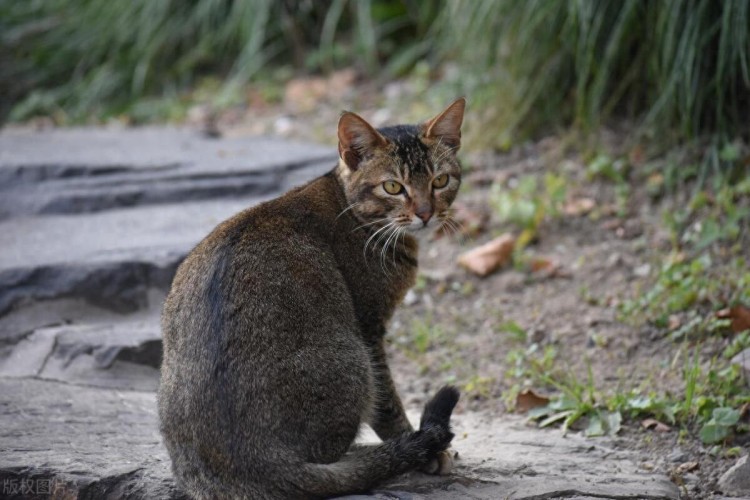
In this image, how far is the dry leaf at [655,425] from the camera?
3762 mm

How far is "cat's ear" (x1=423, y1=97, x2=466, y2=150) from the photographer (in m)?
3.77

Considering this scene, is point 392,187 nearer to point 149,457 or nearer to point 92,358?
point 149,457

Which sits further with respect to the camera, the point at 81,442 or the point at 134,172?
the point at 134,172

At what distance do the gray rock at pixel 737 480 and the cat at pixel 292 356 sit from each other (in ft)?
3.36

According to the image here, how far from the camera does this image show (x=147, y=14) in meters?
9.03

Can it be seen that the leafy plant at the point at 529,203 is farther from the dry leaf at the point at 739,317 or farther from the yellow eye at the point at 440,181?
the yellow eye at the point at 440,181

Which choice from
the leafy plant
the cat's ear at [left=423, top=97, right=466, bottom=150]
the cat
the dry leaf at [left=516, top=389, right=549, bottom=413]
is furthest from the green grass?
the cat

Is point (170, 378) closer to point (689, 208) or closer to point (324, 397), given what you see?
point (324, 397)

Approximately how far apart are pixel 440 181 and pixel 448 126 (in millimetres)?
271

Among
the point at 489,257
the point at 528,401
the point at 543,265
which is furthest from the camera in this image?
the point at 489,257

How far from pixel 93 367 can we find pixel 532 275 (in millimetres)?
2451

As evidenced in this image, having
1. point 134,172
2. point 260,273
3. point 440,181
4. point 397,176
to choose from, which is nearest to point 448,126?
point 440,181

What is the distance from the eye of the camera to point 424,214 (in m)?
3.59

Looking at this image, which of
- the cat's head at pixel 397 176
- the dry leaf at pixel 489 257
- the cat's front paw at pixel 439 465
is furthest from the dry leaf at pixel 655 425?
the dry leaf at pixel 489 257
